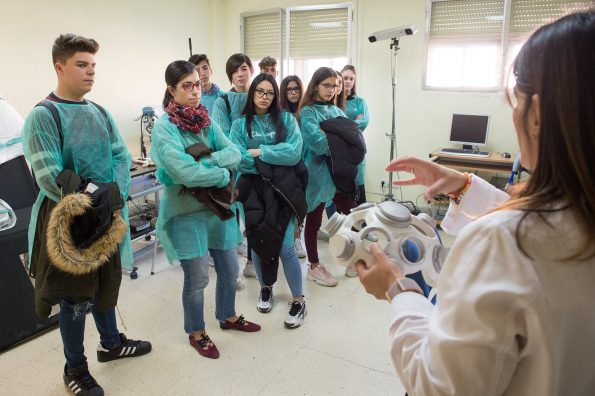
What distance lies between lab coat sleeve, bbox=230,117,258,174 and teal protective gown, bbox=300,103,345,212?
1.61ft

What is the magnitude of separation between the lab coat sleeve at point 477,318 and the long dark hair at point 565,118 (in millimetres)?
40

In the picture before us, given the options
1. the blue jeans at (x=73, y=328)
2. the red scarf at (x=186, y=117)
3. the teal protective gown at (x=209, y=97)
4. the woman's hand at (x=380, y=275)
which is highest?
the teal protective gown at (x=209, y=97)

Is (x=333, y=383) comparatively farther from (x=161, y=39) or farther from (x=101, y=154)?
(x=161, y=39)

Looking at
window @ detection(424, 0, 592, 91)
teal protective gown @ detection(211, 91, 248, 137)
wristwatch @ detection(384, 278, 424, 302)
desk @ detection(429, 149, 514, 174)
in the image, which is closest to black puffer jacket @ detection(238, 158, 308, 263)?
teal protective gown @ detection(211, 91, 248, 137)

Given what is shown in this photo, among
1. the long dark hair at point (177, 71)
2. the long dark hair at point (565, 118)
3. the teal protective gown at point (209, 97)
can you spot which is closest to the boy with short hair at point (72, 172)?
the long dark hair at point (177, 71)

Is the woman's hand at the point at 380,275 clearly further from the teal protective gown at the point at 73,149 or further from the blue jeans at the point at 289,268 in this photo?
the blue jeans at the point at 289,268

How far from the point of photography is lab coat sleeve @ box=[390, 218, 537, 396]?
0.52 metres

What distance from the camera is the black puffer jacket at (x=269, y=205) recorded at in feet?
7.43

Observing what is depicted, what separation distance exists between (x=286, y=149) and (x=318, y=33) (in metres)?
3.02

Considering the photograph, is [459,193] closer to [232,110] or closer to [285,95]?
[232,110]

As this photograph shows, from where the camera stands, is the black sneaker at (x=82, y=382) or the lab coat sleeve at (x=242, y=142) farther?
the lab coat sleeve at (x=242, y=142)

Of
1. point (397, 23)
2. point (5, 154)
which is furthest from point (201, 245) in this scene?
point (397, 23)

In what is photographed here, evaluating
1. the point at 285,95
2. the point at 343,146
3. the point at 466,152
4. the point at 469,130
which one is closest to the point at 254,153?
the point at 343,146

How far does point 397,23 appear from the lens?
4336 millimetres
